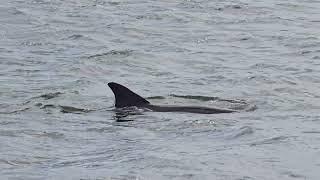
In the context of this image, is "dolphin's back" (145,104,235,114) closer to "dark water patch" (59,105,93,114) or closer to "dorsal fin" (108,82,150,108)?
"dorsal fin" (108,82,150,108)

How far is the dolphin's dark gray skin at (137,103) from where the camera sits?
15906mm

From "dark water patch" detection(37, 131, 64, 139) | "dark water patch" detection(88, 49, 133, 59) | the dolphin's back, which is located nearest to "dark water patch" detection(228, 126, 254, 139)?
the dolphin's back

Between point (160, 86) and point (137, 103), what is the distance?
9.10 feet

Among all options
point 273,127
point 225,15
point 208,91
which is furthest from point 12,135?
point 225,15

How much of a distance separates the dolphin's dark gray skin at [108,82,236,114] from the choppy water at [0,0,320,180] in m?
0.26

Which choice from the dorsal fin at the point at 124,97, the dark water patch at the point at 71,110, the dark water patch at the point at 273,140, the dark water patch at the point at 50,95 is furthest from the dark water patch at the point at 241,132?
the dark water patch at the point at 50,95

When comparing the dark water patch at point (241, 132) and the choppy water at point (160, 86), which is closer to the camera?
the choppy water at point (160, 86)

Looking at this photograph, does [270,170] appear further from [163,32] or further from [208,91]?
[163,32]

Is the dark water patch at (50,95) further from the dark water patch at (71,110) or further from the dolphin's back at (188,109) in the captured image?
the dolphin's back at (188,109)

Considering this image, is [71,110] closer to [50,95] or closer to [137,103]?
[137,103]

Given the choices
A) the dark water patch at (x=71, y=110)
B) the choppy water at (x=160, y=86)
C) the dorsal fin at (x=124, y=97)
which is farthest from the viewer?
the dark water patch at (x=71, y=110)

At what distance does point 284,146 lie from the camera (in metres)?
13.4

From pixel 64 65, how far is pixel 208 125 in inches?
260

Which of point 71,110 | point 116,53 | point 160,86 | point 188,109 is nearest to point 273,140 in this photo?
point 188,109
